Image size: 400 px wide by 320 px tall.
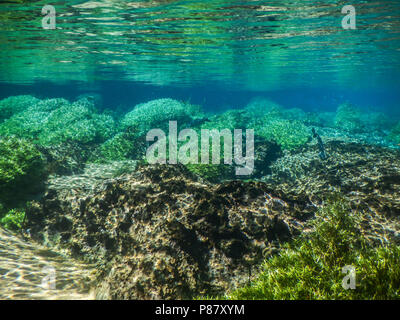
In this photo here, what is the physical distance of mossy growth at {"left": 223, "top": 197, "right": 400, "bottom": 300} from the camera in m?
3.75

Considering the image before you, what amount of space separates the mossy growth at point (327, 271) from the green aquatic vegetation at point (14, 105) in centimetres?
3053

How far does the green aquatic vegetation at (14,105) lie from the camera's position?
2537 centimetres

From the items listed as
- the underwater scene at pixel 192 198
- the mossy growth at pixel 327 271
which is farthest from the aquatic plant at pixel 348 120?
the mossy growth at pixel 327 271

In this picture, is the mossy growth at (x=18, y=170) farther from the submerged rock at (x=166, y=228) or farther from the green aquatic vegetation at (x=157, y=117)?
the green aquatic vegetation at (x=157, y=117)

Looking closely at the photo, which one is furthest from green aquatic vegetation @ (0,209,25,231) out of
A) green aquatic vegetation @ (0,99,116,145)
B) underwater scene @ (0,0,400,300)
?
green aquatic vegetation @ (0,99,116,145)

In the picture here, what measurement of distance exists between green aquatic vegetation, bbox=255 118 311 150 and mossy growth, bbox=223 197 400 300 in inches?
468

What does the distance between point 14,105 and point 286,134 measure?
96.5ft

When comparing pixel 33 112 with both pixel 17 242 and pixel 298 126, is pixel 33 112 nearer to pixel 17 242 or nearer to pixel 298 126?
pixel 17 242

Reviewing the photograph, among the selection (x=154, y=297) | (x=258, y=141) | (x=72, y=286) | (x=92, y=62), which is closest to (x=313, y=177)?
(x=258, y=141)

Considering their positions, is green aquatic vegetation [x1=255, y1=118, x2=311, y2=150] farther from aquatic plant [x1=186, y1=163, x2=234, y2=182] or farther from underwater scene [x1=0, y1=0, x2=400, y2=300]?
aquatic plant [x1=186, y1=163, x2=234, y2=182]

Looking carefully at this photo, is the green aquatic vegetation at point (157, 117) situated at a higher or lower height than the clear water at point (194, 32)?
lower

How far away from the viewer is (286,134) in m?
18.3

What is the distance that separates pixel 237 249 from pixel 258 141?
10.9 m

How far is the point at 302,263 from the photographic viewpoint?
4.52 metres
